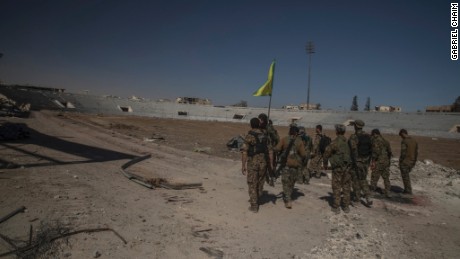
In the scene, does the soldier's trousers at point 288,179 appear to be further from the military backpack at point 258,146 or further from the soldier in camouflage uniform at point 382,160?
the soldier in camouflage uniform at point 382,160

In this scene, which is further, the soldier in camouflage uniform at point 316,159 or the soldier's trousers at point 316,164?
the soldier's trousers at point 316,164

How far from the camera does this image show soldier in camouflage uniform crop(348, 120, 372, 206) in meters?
7.69

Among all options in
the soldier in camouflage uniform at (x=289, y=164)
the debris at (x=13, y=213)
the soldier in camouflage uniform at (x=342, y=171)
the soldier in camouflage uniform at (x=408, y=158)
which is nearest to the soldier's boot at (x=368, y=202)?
the soldier in camouflage uniform at (x=342, y=171)

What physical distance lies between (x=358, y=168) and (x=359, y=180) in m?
0.36

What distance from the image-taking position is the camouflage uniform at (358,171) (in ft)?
25.2

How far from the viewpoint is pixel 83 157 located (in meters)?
11.4

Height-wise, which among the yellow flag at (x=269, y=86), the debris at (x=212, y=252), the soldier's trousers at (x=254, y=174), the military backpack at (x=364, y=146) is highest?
the yellow flag at (x=269, y=86)

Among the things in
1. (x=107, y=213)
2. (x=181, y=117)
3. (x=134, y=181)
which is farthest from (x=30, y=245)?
(x=181, y=117)

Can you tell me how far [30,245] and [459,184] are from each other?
1377 cm

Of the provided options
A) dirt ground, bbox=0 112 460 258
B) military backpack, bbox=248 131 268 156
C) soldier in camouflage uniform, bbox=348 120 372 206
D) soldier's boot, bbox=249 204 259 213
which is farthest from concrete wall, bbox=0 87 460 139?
soldier's boot, bbox=249 204 259 213

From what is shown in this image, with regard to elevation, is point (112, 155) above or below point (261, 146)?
below

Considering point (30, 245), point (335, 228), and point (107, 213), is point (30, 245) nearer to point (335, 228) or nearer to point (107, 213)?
point (107, 213)

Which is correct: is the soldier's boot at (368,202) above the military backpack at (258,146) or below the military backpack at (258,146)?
below

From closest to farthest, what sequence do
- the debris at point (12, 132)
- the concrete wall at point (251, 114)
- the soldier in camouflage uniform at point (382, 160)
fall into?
the soldier in camouflage uniform at point (382, 160), the debris at point (12, 132), the concrete wall at point (251, 114)
